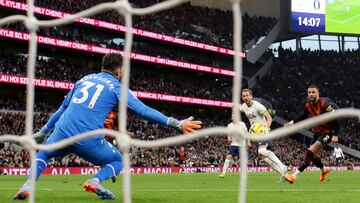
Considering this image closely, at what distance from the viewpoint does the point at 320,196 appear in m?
6.93

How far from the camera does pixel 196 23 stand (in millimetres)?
45250

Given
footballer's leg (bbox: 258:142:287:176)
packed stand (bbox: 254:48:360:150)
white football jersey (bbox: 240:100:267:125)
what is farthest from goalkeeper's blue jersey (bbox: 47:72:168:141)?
packed stand (bbox: 254:48:360:150)

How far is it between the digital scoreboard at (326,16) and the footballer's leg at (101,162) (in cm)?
3381

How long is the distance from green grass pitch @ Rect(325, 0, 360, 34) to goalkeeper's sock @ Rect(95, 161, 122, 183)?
35281mm

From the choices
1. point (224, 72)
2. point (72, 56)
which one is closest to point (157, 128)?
point (72, 56)

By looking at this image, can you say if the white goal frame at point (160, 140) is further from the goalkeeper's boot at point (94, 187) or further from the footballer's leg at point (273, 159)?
the footballer's leg at point (273, 159)

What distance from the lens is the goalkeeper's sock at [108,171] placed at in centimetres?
604

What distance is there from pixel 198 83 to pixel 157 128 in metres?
10.7

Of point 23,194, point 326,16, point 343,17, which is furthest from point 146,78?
point 23,194

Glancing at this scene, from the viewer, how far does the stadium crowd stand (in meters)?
37.8

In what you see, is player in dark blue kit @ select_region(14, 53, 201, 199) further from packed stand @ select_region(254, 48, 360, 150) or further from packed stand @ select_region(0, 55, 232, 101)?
packed stand @ select_region(254, 48, 360, 150)

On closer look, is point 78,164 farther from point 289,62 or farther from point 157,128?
point 289,62

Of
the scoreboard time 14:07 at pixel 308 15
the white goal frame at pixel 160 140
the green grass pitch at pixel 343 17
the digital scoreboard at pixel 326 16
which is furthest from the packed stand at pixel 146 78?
the white goal frame at pixel 160 140

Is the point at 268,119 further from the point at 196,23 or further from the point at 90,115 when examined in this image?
the point at 196,23
